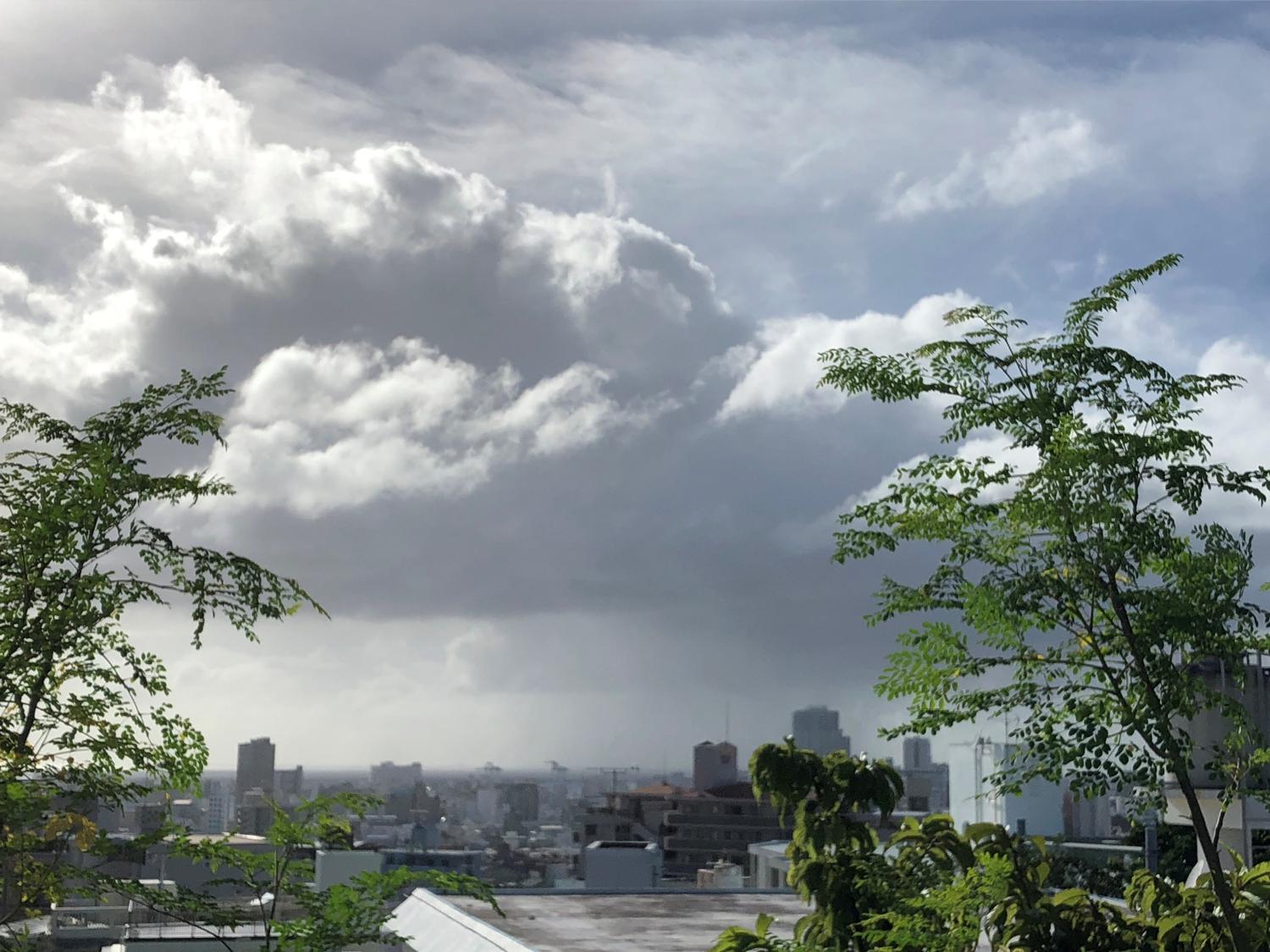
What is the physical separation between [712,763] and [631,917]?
16178 cm

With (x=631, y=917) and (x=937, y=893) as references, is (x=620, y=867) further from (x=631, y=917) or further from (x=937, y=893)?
(x=937, y=893)

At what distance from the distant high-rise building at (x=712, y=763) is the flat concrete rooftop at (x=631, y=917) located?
153 m

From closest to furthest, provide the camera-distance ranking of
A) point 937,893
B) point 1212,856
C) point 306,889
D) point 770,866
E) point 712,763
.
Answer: point 1212,856
point 306,889
point 937,893
point 770,866
point 712,763

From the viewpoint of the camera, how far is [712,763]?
589ft

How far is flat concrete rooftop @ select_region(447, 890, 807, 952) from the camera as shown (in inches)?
703

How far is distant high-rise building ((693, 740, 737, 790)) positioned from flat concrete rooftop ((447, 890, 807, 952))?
152900mm

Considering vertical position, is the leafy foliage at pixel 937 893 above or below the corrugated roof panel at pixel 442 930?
above

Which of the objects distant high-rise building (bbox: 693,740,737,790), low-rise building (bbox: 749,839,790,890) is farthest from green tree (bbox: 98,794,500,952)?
distant high-rise building (bbox: 693,740,737,790)

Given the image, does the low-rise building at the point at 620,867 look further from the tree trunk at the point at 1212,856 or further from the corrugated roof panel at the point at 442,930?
the tree trunk at the point at 1212,856

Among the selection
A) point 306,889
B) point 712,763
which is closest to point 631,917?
point 306,889

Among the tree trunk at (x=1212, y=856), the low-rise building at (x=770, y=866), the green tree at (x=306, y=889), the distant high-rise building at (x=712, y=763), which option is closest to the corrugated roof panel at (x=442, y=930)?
the green tree at (x=306, y=889)

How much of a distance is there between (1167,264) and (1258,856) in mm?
10930

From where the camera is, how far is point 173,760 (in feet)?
29.8

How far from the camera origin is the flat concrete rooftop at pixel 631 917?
17844mm
